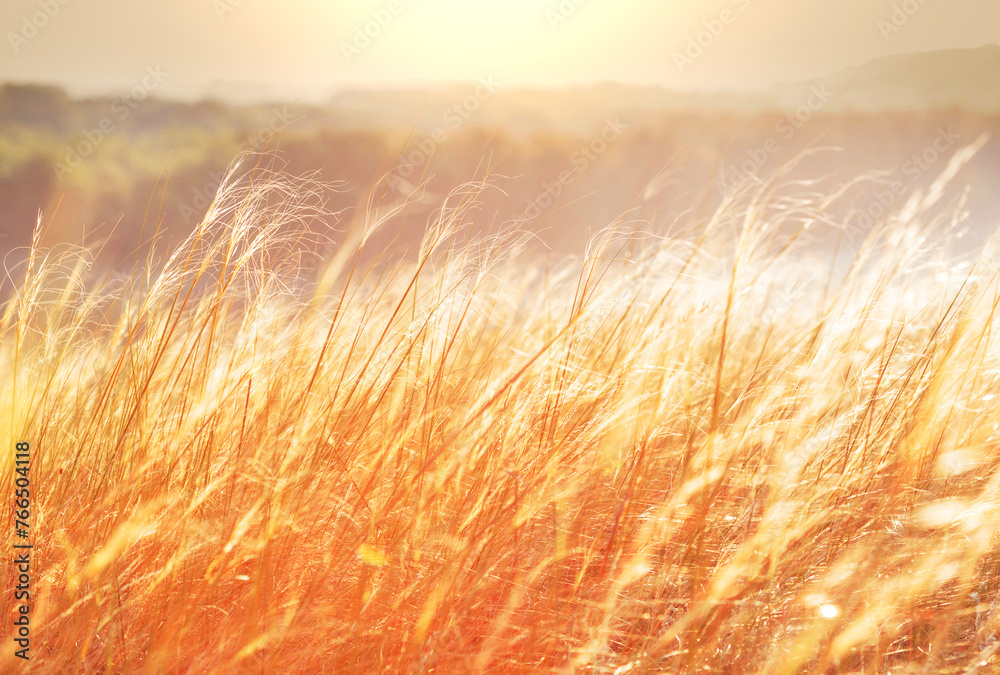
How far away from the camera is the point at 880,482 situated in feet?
5.37

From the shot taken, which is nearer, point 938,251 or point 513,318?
point 513,318

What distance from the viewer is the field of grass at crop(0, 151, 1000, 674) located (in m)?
1.29

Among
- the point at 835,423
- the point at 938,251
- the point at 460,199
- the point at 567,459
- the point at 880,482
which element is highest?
the point at 938,251

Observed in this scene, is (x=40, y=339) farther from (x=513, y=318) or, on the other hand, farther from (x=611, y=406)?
(x=611, y=406)

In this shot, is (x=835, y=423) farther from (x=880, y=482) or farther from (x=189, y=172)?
(x=189, y=172)

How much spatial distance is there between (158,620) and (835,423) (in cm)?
164

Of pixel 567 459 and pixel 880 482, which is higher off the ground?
pixel 880 482

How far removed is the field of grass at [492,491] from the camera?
4.23 feet

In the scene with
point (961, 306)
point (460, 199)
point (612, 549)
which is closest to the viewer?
point (612, 549)

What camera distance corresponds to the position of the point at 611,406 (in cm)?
174

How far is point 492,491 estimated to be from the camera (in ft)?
4.88

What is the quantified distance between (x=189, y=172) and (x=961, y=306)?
659 inches

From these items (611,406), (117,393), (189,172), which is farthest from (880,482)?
(189,172)

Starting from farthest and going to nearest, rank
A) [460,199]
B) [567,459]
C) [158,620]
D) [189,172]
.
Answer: [189,172] < [460,199] < [567,459] < [158,620]
